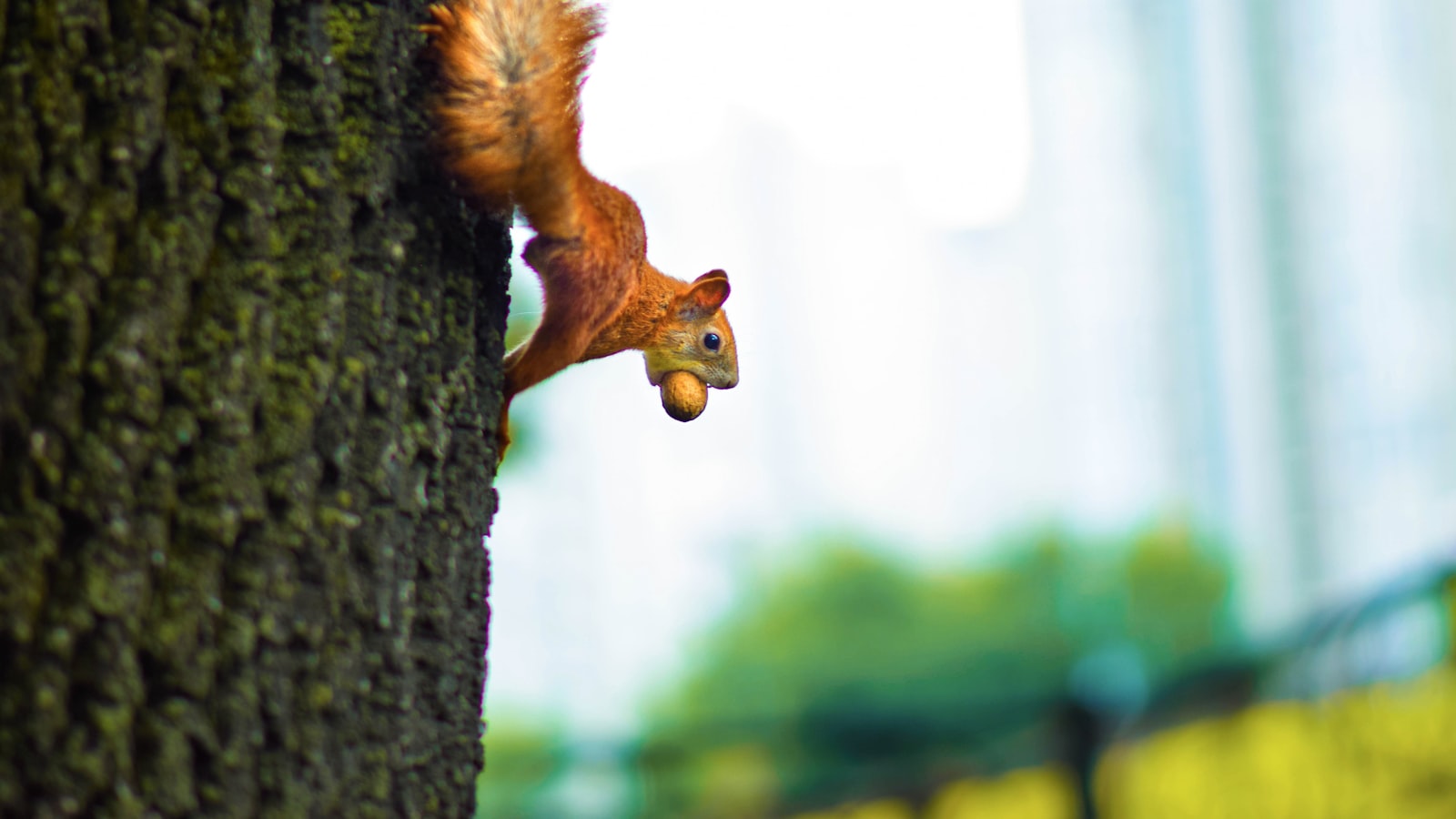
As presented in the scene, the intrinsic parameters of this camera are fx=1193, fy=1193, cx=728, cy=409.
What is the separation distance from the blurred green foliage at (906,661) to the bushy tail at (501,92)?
303 centimetres

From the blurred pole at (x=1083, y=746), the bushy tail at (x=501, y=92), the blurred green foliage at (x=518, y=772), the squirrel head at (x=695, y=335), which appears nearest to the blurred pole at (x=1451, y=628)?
the blurred pole at (x=1083, y=746)

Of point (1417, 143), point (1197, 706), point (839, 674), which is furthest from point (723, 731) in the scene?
point (1417, 143)

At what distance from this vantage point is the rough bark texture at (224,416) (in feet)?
1.57

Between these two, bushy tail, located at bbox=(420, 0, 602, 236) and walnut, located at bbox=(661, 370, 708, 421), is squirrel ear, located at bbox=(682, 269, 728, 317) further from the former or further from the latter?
bushy tail, located at bbox=(420, 0, 602, 236)

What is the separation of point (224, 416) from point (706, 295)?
14.1 inches

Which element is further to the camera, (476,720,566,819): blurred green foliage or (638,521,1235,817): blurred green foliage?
(638,521,1235,817): blurred green foliage

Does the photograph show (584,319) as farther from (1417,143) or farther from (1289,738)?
(1417,143)

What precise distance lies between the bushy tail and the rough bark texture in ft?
0.05

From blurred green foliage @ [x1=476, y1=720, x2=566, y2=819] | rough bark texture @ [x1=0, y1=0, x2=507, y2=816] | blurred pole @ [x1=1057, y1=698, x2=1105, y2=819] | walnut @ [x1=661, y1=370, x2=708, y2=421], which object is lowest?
rough bark texture @ [x1=0, y1=0, x2=507, y2=816]

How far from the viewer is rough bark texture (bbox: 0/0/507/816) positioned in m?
0.48

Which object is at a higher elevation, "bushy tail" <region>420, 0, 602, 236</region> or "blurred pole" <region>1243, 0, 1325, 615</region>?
"blurred pole" <region>1243, 0, 1325, 615</region>

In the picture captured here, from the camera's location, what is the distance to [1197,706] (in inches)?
120

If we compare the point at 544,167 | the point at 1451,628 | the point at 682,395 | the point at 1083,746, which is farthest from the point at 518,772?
the point at 544,167

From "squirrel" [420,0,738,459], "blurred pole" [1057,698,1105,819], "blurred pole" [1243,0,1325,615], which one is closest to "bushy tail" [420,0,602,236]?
"squirrel" [420,0,738,459]
